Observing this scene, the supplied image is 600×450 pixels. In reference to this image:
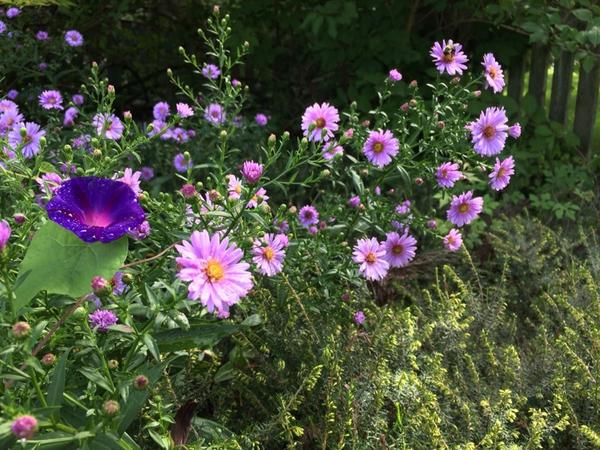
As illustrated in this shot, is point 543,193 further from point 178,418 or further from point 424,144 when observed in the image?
point 178,418

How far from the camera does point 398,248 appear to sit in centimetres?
214

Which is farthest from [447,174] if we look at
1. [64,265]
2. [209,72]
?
[64,265]

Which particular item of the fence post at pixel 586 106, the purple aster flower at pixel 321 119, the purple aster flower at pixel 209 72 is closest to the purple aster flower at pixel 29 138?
the purple aster flower at pixel 209 72

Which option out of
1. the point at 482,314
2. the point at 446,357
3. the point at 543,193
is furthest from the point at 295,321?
the point at 543,193

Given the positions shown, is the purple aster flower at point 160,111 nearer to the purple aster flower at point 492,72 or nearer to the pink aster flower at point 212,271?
the purple aster flower at point 492,72

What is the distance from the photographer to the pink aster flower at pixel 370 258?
2018 mm

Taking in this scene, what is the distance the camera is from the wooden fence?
436 centimetres

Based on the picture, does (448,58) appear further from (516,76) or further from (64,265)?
(516,76)

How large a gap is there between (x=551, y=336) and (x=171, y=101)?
320cm

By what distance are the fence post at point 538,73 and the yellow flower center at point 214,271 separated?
3.63 metres

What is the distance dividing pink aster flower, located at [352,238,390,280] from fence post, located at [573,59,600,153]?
9.41ft

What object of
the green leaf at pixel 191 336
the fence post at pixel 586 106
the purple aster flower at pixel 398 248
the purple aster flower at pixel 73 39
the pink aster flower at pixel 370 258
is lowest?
the green leaf at pixel 191 336

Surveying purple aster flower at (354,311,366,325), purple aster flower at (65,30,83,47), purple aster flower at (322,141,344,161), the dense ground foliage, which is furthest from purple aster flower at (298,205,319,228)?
purple aster flower at (65,30,83,47)

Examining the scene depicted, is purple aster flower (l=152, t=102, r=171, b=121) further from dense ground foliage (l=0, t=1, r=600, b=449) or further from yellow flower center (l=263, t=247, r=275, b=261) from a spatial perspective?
yellow flower center (l=263, t=247, r=275, b=261)
